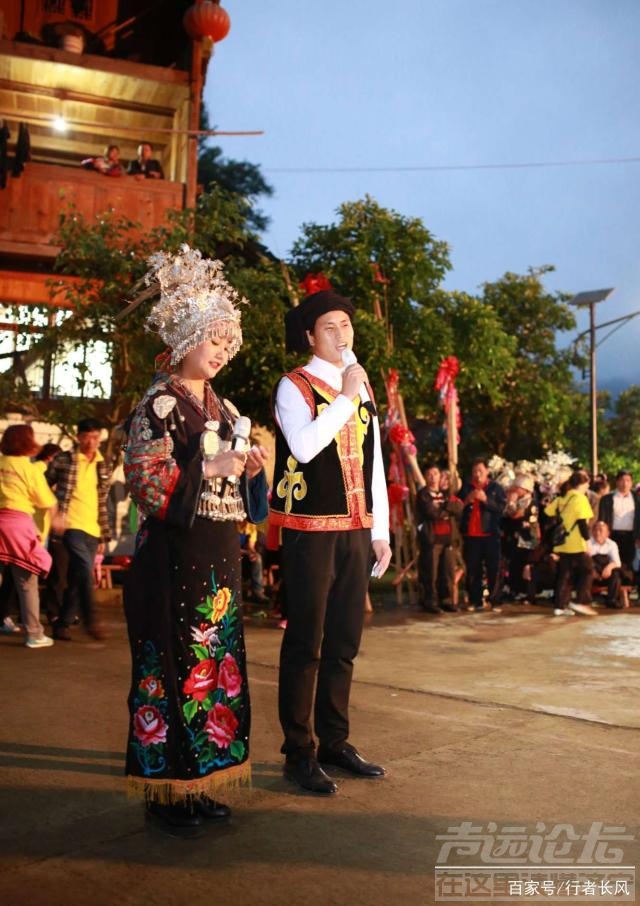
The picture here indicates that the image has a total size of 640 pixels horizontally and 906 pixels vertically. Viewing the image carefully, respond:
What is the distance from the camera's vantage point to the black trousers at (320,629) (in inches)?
165

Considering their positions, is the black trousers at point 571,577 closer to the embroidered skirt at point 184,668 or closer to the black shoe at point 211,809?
the embroidered skirt at point 184,668

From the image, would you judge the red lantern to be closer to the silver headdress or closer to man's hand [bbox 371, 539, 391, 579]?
the silver headdress

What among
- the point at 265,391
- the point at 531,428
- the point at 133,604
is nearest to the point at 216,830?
the point at 133,604

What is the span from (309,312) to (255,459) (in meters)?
0.82

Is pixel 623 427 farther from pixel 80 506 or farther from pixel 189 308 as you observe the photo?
pixel 189 308

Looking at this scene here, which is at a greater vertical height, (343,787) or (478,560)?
(478,560)

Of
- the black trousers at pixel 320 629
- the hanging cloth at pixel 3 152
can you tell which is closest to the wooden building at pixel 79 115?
the hanging cloth at pixel 3 152

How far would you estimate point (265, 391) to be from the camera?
12.6 meters

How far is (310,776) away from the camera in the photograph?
4074 millimetres

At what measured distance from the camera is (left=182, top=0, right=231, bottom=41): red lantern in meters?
15.8

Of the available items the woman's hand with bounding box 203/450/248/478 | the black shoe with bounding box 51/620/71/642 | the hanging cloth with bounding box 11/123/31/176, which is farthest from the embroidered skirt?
the hanging cloth with bounding box 11/123/31/176

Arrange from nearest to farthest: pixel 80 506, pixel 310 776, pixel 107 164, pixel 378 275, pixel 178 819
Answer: pixel 178 819, pixel 310 776, pixel 80 506, pixel 378 275, pixel 107 164

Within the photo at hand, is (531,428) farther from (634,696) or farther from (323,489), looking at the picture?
(323,489)

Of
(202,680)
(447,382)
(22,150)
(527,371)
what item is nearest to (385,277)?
(447,382)
